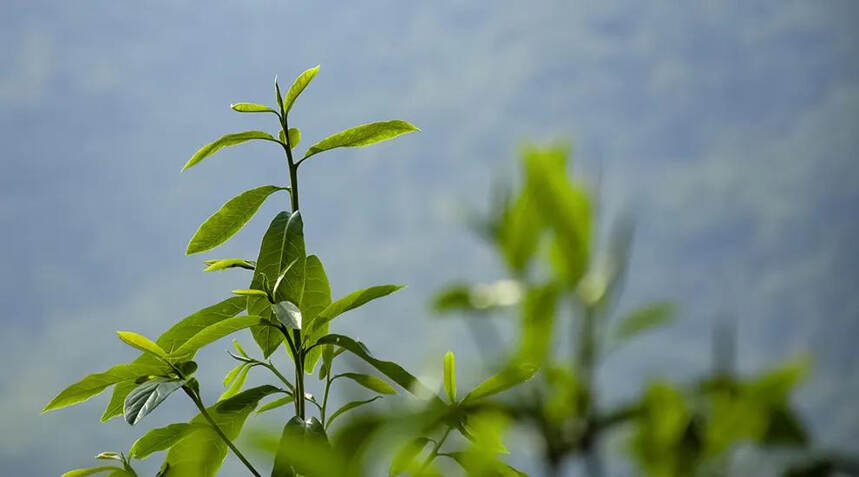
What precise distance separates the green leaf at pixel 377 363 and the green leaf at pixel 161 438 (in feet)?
0.55

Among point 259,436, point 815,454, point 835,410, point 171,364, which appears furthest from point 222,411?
point 835,410

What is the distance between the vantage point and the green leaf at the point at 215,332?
36.2 inches

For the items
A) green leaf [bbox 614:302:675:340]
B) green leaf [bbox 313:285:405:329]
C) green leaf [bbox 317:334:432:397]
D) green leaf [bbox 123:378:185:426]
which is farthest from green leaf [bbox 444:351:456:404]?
green leaf [bbox 614:302:675:340]

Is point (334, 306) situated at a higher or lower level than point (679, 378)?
higher

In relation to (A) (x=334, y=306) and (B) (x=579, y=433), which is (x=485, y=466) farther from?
(A) (x=334, y=306)

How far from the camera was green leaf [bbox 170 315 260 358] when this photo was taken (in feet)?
3.01

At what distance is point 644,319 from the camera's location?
33 cm

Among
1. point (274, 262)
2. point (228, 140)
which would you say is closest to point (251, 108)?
point (228, 140)

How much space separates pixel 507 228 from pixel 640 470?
87mm

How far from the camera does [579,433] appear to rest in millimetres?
305

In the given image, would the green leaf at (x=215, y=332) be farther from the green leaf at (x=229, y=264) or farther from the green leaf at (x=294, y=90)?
the green leaf at (x=294, y=90)

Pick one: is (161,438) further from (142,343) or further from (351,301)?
(351,301)

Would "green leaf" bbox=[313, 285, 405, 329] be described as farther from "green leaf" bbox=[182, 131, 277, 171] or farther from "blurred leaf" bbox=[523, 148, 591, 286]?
"blurred leaf" bbox=[523, 148, 591, 286]

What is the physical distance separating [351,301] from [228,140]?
231mm
